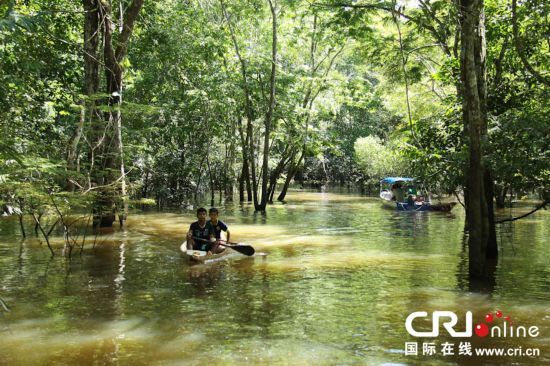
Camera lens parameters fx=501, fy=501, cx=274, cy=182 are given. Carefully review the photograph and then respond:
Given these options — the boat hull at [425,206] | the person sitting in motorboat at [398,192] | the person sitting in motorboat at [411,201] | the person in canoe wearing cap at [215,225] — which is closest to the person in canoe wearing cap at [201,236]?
the person in canoe wearing cap at [215,225]

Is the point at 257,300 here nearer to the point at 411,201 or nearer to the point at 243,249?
the point at 243,249

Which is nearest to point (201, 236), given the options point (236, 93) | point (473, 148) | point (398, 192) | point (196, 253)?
point (196, 253)

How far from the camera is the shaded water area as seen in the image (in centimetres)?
628

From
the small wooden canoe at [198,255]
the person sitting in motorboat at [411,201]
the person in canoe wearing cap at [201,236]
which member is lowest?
the small wooden canoe at [198,255]

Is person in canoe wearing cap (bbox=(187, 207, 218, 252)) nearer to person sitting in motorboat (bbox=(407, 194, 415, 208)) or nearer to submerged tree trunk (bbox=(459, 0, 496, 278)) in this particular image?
submerged tree trunk (bbox=(459, 0, 496, 278))

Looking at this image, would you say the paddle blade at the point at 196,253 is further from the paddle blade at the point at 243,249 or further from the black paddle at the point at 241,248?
the paddle blade at the point at 243,249

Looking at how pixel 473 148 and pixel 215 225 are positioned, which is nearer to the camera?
pixel 473 148

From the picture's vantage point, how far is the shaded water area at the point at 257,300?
6.28m

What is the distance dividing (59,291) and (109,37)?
392 inches

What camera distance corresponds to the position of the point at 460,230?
1925 centimetres

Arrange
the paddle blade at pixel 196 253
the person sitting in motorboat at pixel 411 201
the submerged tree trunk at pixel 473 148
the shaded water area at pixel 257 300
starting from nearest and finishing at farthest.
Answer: the shaded water area at pixel 257 300 < the submerged tree trunk at pixel 473 148 < the paddle blade at pixel 196 253 < the person sitting in motorboat at pixel 411 201

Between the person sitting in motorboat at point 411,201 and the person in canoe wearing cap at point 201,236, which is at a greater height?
the person sitting in motorboat at point 411,201

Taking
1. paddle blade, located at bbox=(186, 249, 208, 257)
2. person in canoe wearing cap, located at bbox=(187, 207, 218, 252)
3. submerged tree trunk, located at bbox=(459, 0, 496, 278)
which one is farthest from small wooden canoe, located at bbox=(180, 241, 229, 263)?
submerged tree trunk, located at bbox=(459, 0, 496, 278)

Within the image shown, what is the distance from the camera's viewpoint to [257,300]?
870 cm
